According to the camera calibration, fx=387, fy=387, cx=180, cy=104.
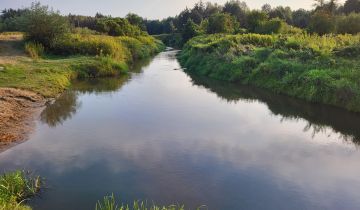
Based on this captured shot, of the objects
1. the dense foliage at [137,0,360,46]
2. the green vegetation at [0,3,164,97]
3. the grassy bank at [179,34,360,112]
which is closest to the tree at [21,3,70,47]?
the green vegetation at [0,3,164,97]

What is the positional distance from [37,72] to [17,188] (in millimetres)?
14913

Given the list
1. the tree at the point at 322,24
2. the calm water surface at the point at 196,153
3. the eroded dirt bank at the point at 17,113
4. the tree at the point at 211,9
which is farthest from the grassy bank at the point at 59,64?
the tree at the point at 211,9

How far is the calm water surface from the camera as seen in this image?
8.85 meters

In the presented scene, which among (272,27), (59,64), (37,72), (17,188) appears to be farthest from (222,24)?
(17,188)

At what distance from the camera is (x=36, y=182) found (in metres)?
8.96

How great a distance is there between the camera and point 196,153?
37.6 ft

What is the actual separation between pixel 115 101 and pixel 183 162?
9.27 metres

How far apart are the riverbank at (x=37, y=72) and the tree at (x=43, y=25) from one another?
84 cm

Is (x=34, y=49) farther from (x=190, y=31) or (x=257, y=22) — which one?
(x=190, y=31)

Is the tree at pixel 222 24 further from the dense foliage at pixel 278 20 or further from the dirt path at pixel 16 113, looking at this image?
the dirt path at pixel 16 113

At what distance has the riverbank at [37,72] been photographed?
14031 mm

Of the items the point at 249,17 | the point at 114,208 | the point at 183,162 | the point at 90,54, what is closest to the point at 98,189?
the point at 114,208

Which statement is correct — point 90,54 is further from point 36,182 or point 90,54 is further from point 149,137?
point 36,182

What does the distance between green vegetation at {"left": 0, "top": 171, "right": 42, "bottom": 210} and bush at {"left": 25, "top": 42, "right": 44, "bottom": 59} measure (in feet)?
66.9
